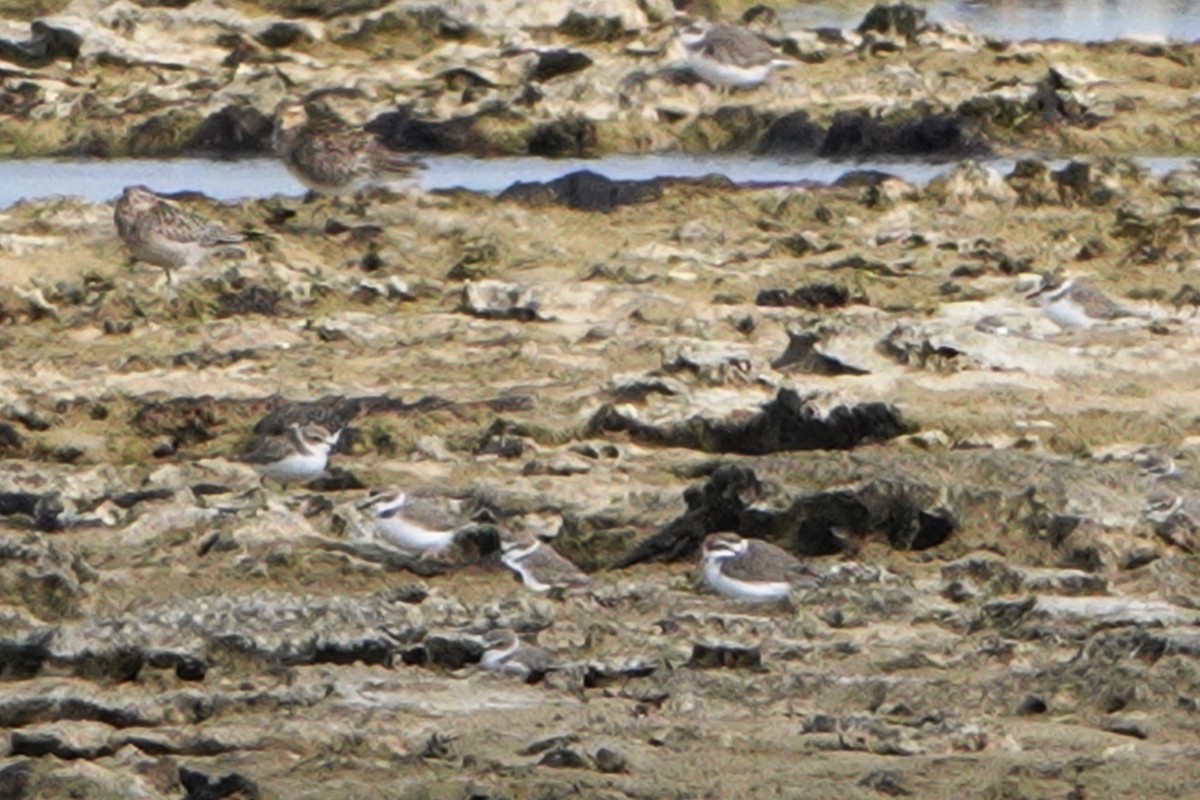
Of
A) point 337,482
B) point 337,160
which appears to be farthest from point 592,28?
point 337,482

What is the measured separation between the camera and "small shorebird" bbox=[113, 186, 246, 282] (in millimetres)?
14398

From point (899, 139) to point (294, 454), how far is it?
776 cm

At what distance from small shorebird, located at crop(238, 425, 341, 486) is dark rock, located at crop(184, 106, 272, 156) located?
25.4 feet

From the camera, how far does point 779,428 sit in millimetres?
11719

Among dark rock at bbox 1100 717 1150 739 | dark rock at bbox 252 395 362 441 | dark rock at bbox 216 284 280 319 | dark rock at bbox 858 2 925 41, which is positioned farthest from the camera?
dark rock at bbox 858 2 925 41

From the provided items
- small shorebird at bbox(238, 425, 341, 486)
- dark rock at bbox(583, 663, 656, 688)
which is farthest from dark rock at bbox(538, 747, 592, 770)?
small shorebird at bbox(238, 425, 341, 486)

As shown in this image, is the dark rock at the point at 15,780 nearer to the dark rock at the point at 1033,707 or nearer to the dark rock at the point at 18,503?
the dark rock at the point at 1033,707

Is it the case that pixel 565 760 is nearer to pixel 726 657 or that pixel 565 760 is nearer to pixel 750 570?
pixel 726 657

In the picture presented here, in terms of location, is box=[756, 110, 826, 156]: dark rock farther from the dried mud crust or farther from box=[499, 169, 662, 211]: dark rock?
box=[499, 169, 662, 211]: dark rock

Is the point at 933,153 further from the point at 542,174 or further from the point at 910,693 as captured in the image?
the point at 910,693

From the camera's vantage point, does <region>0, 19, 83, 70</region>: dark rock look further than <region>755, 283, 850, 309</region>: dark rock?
Yes

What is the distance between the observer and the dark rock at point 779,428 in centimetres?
1164

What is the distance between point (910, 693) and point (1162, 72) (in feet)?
37.7

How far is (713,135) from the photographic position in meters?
18.8
